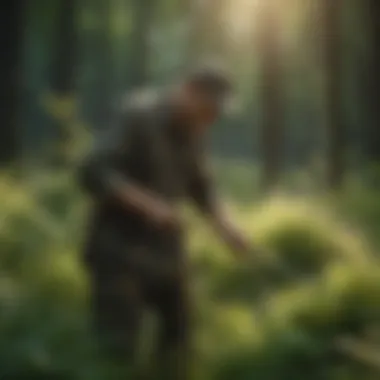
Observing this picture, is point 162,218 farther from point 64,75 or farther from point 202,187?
point 64,75

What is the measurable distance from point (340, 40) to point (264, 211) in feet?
1.08

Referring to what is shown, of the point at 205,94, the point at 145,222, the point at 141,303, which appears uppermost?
the point at 205,94

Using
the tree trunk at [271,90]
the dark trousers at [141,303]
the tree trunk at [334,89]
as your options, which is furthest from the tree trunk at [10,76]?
the tree trunk at [334,89]

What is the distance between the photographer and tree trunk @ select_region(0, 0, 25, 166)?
187 cm

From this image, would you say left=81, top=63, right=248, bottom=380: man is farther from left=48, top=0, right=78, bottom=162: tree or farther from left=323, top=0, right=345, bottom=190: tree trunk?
left=323, top=0, right=345, bottom=190: tree trunk

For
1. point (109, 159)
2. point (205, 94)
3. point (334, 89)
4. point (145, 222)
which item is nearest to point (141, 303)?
point (145, 222)

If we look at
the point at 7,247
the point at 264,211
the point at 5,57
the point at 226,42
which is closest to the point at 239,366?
the point at 264,211

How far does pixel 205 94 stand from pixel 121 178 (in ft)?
0.66

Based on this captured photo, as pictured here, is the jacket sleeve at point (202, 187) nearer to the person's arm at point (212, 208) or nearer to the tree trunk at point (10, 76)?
the person's arm at point (212, 208)

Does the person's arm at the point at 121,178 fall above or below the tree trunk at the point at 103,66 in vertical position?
below

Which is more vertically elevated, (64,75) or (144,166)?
(64,75)

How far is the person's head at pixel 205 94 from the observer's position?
1853mm

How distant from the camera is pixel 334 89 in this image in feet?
6.23

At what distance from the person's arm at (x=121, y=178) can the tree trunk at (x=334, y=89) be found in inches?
11.8
